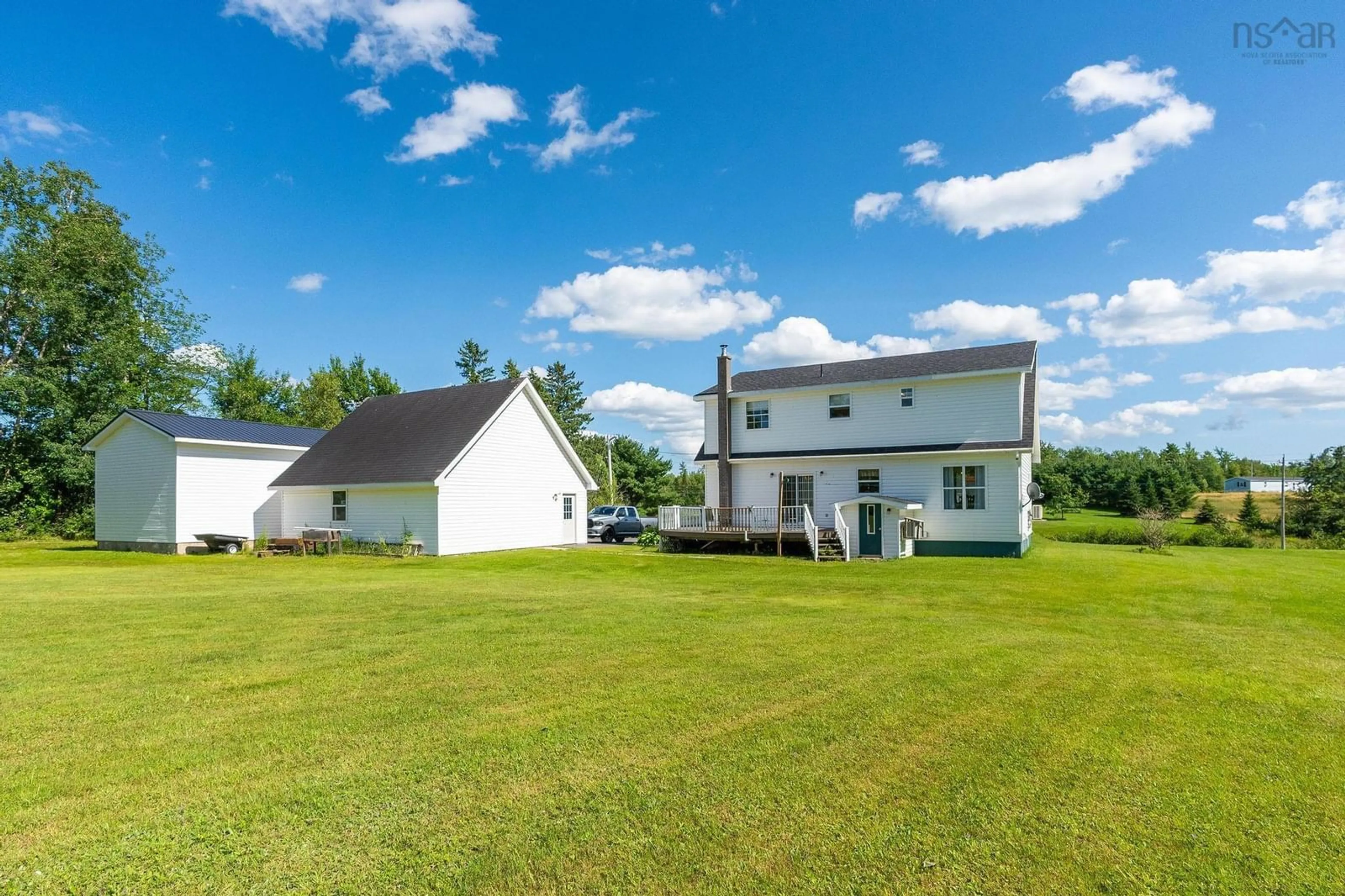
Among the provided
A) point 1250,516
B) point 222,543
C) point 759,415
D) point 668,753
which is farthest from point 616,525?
point 1250,516

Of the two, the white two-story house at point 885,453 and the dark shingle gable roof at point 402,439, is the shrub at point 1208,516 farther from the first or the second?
the dark shingle gable roof at point 402,439

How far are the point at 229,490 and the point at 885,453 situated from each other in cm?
2435

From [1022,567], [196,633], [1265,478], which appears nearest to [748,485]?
[1022,567]

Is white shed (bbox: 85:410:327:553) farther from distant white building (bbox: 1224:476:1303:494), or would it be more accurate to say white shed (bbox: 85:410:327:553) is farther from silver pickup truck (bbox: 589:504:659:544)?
distant white building (bbox: 1224:476:1303:494)

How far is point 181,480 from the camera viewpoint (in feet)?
82.5

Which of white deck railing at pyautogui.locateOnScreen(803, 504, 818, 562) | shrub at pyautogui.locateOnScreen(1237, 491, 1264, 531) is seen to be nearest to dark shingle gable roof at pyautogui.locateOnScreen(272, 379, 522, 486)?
white deck railing at pyautogui.locateOnScreen(803, 504, 818, 562)

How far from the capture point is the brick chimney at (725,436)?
1006 inches

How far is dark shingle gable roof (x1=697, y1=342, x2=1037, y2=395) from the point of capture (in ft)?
72.9

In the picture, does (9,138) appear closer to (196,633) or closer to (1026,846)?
(196,633)

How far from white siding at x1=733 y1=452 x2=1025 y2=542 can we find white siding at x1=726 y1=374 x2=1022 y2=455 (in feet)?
1.99

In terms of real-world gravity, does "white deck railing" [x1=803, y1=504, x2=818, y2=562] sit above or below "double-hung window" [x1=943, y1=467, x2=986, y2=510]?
below

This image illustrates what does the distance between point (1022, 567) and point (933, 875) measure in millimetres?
16509

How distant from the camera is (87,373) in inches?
1361

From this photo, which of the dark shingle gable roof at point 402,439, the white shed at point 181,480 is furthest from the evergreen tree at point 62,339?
the dark shingle gable roof at point 402,439
